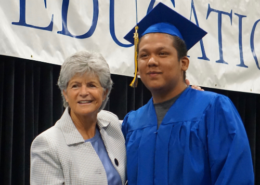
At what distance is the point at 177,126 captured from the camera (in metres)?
1.84

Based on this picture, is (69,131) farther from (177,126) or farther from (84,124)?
(177,126)

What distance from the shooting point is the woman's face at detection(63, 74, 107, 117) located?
6.13 ft

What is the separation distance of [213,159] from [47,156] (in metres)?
0.72

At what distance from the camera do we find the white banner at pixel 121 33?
2533mm

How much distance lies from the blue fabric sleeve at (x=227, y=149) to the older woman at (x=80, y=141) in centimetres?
48

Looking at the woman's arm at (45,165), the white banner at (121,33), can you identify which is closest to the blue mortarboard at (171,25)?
the woman's arm at (45,165)

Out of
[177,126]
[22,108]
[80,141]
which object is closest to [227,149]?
[177,126]

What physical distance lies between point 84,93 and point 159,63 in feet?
1.22

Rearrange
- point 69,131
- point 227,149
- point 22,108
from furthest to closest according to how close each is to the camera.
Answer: point 22,108, point 69,131, point 227,149

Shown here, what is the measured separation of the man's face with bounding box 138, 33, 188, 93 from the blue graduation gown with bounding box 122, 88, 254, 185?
112mm

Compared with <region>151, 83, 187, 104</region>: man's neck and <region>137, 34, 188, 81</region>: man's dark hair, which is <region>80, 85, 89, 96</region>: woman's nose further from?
<region>137, 34, 188, 81</region>: man's dark hair

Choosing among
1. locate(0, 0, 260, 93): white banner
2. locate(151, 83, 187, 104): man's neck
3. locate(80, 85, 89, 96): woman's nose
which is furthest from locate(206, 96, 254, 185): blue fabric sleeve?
locate(0, 0, 260, 93): white banner

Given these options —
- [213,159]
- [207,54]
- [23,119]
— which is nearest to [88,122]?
[213,159]

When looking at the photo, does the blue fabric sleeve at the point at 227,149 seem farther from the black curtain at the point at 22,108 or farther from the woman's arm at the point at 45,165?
the black curtain at the point at 22,108
